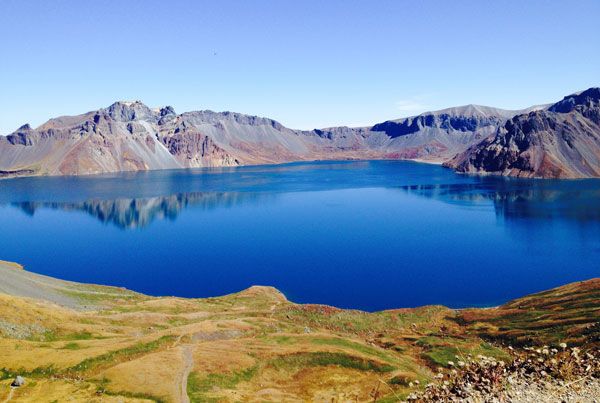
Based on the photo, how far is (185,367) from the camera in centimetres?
4812

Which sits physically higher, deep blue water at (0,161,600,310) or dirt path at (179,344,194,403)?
dirt path at (179,344,194,403)

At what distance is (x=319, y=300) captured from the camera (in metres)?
99.8

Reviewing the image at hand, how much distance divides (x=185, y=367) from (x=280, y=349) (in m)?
12.5

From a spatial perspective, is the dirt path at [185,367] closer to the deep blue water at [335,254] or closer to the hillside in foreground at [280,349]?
the hillside in foreground at [280,349]

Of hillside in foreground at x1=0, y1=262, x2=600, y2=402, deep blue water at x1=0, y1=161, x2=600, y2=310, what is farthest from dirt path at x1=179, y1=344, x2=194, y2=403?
deep blue water at x1=0, y1=161, x2=600, y2=310

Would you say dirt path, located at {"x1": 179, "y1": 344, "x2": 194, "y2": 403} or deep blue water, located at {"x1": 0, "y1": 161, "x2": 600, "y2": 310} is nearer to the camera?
dirt path, located at {"x1": 179, "y1": 344, "x2": 194, "y2": 403}

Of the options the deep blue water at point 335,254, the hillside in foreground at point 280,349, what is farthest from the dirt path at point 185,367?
the deep blue water at point 335,254

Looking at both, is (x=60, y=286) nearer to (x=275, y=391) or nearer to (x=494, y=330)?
(x=275, y=391)

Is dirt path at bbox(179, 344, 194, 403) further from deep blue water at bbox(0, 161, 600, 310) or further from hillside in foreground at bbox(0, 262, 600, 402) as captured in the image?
deep blue water at bbox(0, 161, 600, 310)

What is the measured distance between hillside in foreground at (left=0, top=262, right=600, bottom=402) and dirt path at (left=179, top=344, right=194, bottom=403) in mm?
209

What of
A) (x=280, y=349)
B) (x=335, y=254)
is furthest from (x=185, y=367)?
(x=335, y=254)

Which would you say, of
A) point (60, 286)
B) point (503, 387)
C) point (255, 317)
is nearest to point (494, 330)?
point (255, 317)

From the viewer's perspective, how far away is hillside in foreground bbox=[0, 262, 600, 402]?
134 feet

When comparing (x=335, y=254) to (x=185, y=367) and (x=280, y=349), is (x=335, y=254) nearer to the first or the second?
(x=280, y=349)
